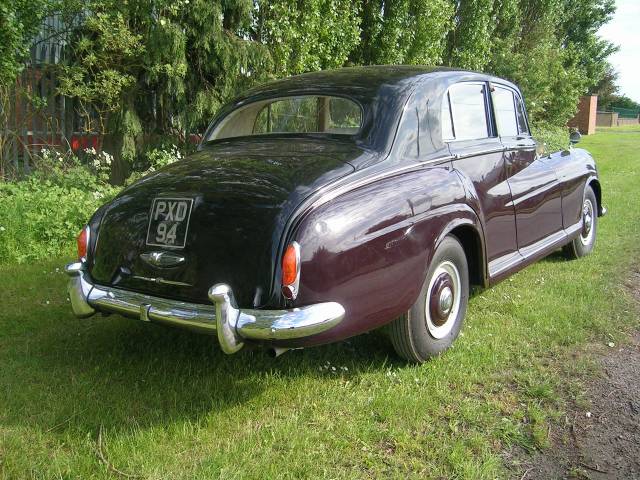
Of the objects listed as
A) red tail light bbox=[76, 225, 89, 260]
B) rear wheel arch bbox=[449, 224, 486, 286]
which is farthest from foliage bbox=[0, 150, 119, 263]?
rear wheel arch bbox=[449, 224, 486, 286]

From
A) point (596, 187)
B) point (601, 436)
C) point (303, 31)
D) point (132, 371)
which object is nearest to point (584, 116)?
point (303, 31)

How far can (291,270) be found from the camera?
2.68m

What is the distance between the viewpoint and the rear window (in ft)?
12.4

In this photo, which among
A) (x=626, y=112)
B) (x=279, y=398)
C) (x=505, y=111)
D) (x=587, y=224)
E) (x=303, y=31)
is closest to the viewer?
(x=279, y=398)

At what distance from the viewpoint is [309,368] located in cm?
351

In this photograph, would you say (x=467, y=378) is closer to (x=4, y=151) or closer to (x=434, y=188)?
(x=434, y=188)

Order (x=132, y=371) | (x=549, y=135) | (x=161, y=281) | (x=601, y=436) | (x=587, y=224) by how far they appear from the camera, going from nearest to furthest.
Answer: (x=601, y=436) < (x=161, y=281) < (x=132, y=371) < (x=587, y=224) < (x=549, y=135)

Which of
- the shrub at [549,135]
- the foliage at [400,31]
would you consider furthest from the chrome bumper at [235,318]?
the shrub at [549,135]

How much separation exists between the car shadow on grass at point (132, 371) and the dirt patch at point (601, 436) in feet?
3.32

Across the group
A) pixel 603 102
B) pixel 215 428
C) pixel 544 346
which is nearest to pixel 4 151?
pixel 215 428

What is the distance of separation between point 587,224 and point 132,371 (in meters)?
4.74

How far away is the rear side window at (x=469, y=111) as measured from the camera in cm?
408

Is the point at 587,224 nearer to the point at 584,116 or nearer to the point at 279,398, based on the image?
the point at 279,398

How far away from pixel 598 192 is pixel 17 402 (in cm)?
557
